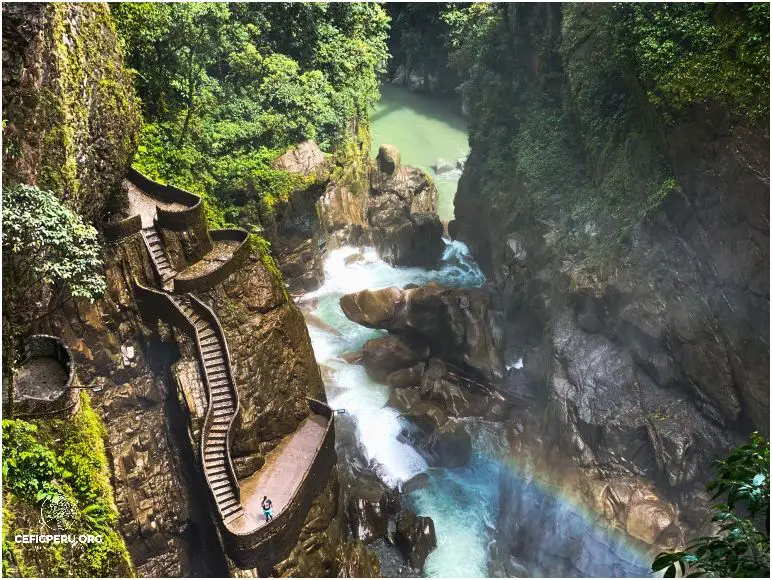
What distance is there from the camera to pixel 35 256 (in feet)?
57.5

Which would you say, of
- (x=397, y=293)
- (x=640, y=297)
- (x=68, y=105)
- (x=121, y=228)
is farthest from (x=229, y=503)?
(x=640, y=297)

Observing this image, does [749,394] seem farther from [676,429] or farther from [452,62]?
[452,62]

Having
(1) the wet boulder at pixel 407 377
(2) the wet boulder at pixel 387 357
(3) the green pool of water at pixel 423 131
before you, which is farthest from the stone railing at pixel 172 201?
(3) the green pool of water at pixel 423 131

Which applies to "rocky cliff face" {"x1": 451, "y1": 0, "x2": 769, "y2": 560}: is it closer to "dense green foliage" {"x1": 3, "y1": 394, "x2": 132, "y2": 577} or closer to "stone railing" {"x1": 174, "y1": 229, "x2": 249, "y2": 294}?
"stone railing" {"x1": 174, "y1": 229, "x2": 249, "y2": 294}

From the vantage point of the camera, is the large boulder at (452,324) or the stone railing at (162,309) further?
the large boulder at (452,324)

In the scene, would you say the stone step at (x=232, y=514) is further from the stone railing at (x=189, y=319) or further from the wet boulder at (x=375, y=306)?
the wet boulder at (x=375, y=306)

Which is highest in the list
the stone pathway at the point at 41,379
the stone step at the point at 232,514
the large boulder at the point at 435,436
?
the stone pathway at the point at 41,379

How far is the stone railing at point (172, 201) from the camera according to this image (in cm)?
2386

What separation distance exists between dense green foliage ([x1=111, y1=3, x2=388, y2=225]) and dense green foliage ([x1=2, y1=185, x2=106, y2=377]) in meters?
9.97

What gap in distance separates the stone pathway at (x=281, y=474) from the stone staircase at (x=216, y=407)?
48 cm

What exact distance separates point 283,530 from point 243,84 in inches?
964

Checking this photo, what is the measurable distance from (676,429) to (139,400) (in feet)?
69.6

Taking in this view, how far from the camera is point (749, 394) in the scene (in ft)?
80.9

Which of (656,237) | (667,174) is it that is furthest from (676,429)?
(667,174)
